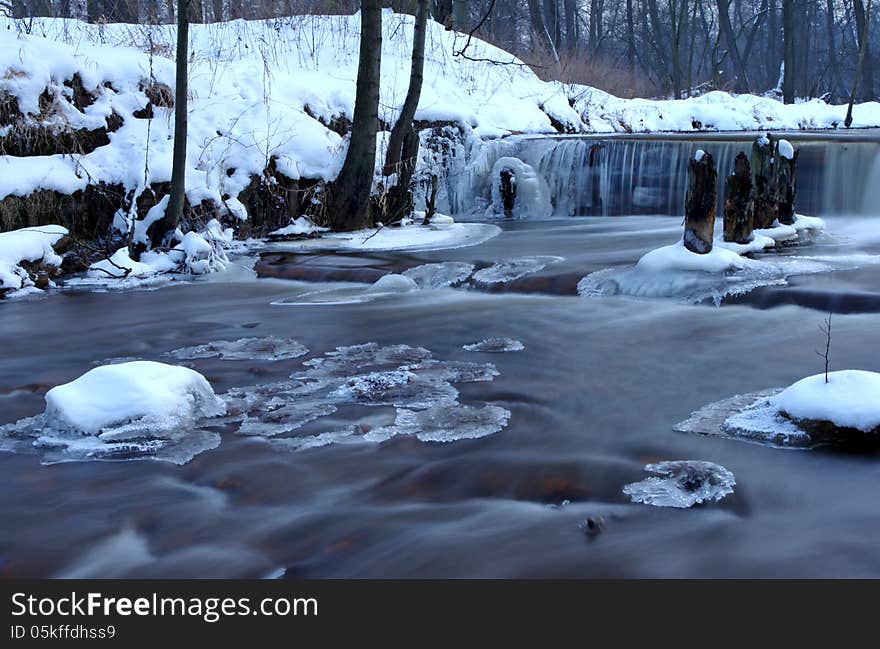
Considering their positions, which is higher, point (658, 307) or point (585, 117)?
point (585, 117)

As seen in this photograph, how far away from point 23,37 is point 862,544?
9508mm

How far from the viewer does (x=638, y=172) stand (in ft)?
41.5

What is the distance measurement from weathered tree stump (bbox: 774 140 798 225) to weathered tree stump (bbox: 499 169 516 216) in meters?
5.44

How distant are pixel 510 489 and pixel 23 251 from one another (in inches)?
246

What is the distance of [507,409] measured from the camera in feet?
14.3

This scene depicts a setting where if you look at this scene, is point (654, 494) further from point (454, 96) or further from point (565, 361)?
point (454, 96)

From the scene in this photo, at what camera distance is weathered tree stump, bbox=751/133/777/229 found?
797 cm

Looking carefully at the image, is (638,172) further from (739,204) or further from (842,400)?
(842,400)

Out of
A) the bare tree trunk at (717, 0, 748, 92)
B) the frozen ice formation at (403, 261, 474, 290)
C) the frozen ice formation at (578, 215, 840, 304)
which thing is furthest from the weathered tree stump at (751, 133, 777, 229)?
the bare tree trunk at (717, 0, 748, 92)

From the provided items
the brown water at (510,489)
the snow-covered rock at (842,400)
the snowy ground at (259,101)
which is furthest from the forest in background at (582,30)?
the snow-covered rock at (842,400)

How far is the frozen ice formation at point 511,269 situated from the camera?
7603 millimetres

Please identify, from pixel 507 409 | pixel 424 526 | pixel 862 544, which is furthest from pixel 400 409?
pixel 862 544

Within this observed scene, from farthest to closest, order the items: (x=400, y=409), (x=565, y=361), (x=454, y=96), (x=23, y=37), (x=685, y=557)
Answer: (x=454, y=96) → (x=23, y=37) → (x=565, y=361) → (x=400, y=409) → (x=685, y=557)

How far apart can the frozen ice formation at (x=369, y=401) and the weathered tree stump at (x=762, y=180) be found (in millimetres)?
4024
